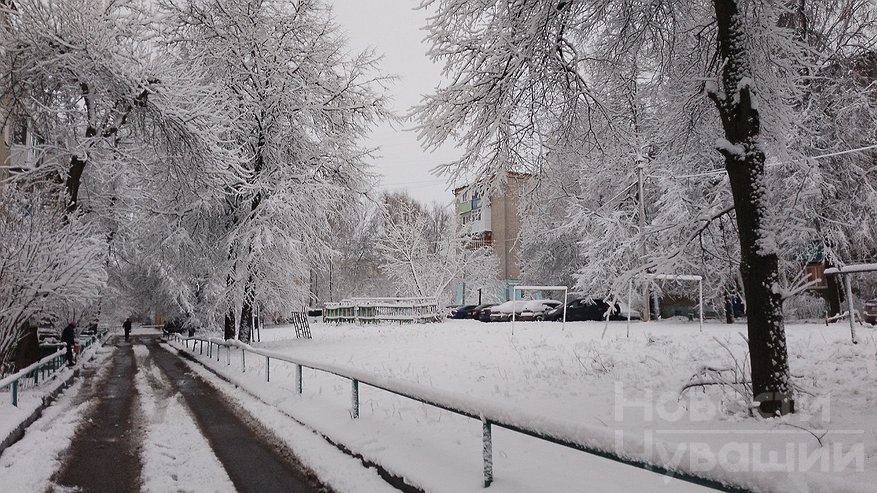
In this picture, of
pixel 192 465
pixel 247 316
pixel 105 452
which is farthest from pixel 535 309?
pixel 192 465

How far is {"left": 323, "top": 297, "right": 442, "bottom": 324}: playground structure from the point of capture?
3262 cm

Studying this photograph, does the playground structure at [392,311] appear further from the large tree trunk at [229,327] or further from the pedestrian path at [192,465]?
the pedestrian path at [192,465]

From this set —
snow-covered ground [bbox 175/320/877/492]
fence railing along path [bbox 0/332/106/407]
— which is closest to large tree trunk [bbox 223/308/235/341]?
fence railing along path [bbox 0/332/106/407]

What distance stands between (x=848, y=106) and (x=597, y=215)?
14044mm

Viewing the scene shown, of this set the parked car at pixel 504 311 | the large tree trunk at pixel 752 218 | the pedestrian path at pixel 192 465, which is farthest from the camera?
the parked car at pixel 504 311

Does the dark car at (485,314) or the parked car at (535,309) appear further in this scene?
the dark car at (485,314)

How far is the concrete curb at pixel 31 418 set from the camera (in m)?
7.59

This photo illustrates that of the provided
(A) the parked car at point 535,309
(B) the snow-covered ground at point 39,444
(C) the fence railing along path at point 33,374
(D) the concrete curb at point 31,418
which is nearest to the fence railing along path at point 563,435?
(B) the snow-covered ground at point 39,444

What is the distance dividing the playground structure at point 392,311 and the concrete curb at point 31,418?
731 inches

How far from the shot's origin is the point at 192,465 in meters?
6.44

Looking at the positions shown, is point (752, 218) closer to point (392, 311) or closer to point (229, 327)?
point (229, 327)

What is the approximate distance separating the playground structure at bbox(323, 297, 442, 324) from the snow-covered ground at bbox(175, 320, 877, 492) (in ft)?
60.6

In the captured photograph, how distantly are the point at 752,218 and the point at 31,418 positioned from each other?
11.6 m

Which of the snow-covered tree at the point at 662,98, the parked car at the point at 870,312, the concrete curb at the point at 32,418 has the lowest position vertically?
the concrete curb at the point at 32,418
